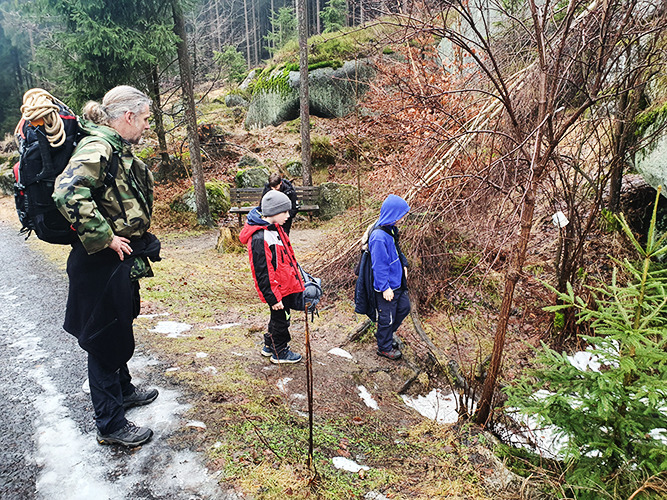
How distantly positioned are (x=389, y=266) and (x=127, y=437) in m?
2.78

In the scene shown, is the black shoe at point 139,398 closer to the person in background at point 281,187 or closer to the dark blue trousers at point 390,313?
the dark blue trousers at point 390,313

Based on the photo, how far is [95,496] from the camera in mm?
2182

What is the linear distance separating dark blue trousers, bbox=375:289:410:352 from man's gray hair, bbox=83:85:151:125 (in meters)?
2.95

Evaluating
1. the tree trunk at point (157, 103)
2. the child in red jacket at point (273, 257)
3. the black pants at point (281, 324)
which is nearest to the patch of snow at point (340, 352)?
the black pants at point (281, 324)

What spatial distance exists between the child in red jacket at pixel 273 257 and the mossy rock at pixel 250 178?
10.7 metres

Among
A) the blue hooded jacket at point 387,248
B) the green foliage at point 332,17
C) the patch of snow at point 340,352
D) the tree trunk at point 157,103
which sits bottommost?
the patch of snow at point 340,352

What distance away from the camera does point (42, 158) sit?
7.26ft

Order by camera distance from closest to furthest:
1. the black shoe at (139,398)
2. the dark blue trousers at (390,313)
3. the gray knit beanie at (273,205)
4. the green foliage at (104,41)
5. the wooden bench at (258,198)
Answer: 1. the black shoe at (139,398)
2. the gray knit beanie at (273,205)
3. the dark blue trousers at (390,313)
4. the green foliage at (104,41)
5. the wooden bench at (258,198)

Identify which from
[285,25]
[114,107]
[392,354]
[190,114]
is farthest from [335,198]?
[285,25]

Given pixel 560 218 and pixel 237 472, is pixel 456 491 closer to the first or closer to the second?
pixel 237 472

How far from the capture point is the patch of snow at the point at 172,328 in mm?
4771

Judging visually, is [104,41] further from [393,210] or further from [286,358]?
[286,358]

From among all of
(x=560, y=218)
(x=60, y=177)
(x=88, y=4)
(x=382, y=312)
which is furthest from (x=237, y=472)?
(x=88, y=4)

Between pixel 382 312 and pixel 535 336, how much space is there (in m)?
2.49
